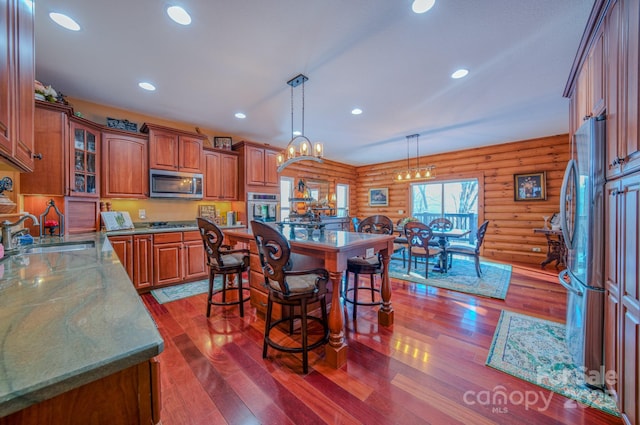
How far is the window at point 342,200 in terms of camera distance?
26.5ft

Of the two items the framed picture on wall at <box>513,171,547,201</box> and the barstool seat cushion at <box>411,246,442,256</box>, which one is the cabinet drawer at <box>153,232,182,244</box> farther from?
the framed picture on wall at <box>513,171,547,201</box>

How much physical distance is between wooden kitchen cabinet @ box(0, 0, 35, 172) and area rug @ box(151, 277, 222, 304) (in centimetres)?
242

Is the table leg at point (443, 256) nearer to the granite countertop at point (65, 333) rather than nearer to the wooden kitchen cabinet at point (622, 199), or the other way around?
the wooden kitchen cabinet at point (622, 199)

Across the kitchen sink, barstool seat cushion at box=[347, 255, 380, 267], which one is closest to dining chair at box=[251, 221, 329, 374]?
barstool seat cushion at box=[347, 255, 380, 267]

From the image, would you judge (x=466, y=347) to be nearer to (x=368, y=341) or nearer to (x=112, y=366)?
(x=368, y=341)

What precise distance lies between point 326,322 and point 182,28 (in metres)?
2.82

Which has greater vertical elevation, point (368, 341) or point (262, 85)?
point (262, 85)

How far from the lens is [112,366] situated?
0.56 meters

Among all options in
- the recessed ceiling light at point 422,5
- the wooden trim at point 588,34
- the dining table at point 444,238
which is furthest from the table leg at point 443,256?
the recessed ceiling light at point 422,5

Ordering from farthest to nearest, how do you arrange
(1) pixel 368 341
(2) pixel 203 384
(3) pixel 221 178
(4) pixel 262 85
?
(3) pixel 221 178, (4) pixel 262 85, (1) pixel 368 341, (2) pixel 203 384

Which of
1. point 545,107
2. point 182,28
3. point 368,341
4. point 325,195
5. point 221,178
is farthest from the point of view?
point 325,195


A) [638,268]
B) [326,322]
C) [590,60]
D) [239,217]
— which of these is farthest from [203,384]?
[590,60]

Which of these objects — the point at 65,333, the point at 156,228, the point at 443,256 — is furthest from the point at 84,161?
the point at 443,256

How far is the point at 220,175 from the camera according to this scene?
4656 millimetres
